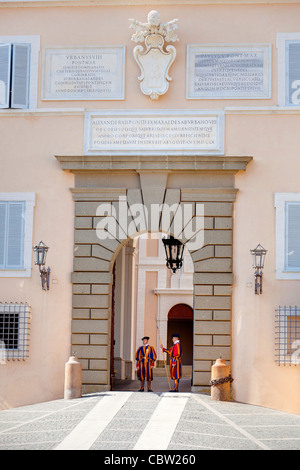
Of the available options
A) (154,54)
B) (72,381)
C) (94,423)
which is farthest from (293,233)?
(94,423)

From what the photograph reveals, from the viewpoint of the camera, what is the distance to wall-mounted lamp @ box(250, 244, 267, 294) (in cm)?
1832

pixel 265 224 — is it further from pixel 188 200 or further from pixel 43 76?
pixel 43 76

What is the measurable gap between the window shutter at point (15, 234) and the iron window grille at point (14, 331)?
2.89ft

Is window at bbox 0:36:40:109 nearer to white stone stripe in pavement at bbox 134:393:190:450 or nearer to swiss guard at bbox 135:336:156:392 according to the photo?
swiss guard at bbox 135:336:156:392

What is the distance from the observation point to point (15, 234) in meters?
19.2

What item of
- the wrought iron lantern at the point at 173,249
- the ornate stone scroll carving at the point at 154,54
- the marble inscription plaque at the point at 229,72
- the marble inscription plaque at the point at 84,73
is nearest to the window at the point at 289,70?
the marble inscription plaque at the point at 229,72

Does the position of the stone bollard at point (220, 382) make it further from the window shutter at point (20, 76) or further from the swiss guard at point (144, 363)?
the window shutter at point (20, 76)

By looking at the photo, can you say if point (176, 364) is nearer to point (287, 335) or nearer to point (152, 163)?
point (287, 335)

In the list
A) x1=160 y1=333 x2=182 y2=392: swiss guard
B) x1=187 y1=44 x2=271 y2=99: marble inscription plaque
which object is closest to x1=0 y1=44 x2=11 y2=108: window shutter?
x1=187 y1=44 x2=271 y2=99: marble inscription plaque

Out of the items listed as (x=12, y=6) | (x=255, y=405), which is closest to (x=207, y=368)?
(x=255, y=405)

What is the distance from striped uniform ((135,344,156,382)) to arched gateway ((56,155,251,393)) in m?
1.12

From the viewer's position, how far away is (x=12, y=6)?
19750 mm

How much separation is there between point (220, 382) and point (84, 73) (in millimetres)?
6727
